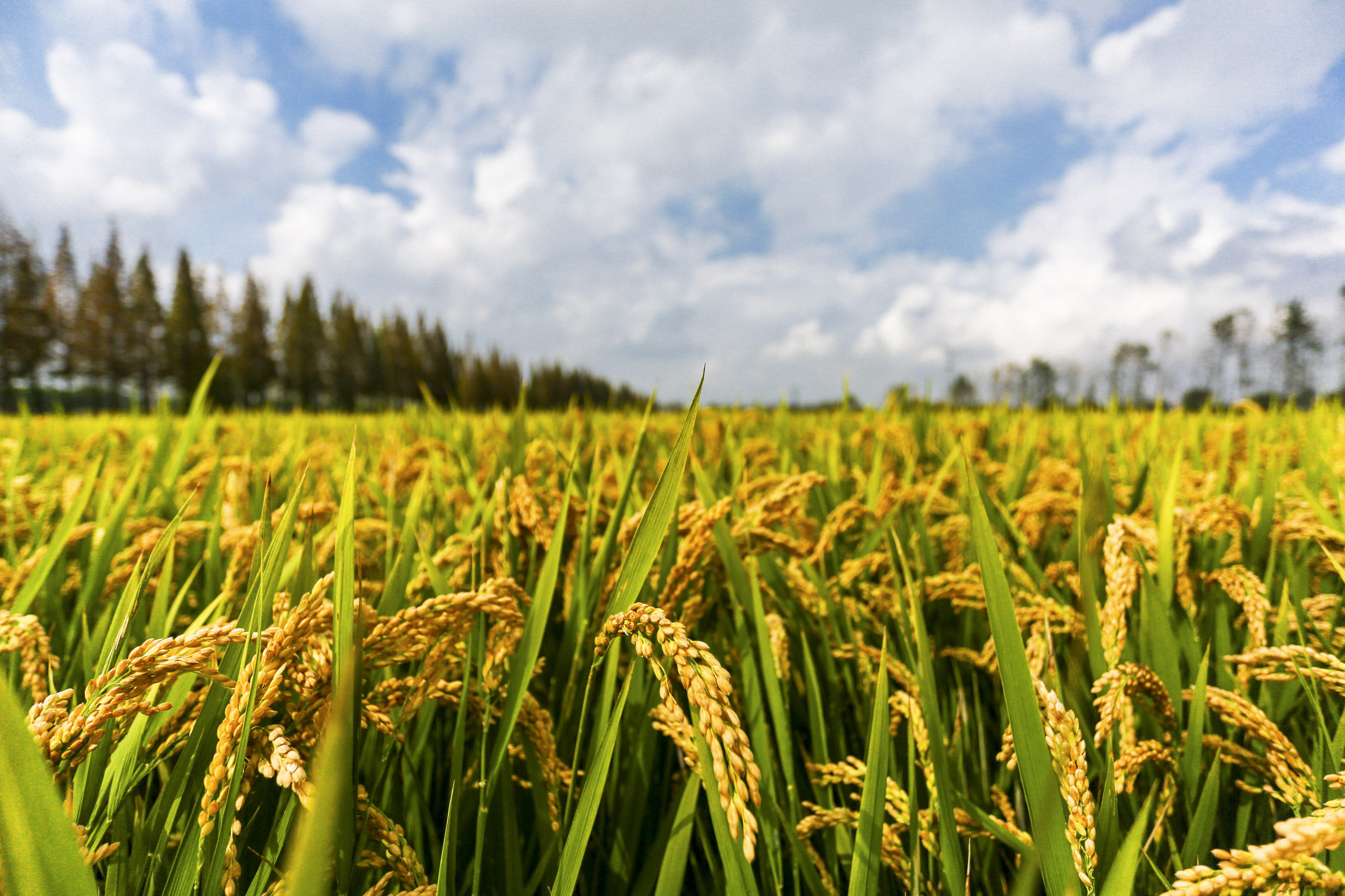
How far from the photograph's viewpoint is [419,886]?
704 millimetres

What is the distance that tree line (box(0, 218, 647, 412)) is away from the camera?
46.3m

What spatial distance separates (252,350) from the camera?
57.8 m

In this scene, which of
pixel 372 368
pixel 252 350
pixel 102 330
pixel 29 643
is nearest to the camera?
pixel 29 643

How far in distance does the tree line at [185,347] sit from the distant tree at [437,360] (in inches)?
17.7

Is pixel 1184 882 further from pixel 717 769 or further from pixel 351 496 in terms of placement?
pixel 351 496

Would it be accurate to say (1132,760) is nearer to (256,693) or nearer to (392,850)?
(392,850)

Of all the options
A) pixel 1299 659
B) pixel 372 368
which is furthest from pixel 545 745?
pixel 372 368

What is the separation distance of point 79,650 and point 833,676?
A: 1510mm

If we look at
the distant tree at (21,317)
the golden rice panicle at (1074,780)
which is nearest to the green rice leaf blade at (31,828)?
the golden rice panicle at (1074,780)

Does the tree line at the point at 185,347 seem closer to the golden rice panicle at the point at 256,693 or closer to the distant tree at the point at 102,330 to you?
the distant tree at the point at 102,330

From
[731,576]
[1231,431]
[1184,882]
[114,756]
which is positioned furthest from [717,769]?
[1231,431]

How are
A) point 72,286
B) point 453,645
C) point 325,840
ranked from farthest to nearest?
point 72,286, point 453,645, point 325,840

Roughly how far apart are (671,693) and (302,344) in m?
72.6

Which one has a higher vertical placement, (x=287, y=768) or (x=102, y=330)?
(x=102, y=330)
